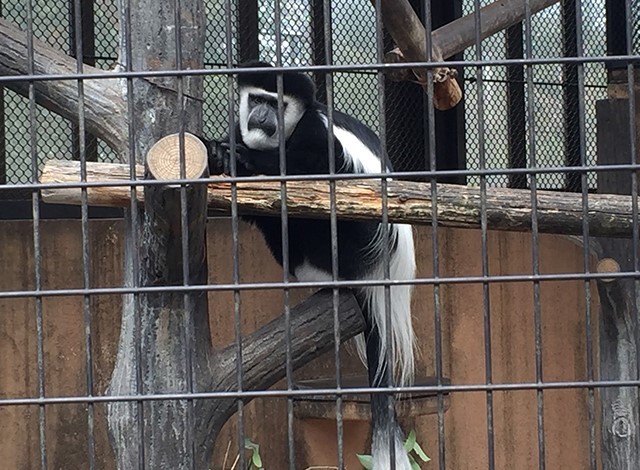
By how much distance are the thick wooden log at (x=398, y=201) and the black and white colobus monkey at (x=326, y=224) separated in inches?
21.1

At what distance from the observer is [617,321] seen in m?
3.35

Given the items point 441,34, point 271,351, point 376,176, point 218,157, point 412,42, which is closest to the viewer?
point 376,176

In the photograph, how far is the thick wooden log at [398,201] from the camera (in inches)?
87.0

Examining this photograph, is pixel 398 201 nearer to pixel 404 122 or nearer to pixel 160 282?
pixel 160 282

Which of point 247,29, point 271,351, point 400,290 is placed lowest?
point 271,351

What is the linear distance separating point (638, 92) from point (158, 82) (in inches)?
72.6

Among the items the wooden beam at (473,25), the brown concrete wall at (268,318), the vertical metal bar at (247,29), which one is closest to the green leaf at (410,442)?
the brown concrete wall at (268,318)

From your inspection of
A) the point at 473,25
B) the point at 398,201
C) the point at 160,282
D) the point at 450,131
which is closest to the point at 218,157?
the point at 160,282

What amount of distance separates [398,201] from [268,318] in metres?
1.24

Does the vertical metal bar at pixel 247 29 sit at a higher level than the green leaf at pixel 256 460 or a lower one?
higher

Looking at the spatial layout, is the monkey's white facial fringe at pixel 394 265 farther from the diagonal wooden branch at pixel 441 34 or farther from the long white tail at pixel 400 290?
the diagonal wooden branch at pixel 441 34

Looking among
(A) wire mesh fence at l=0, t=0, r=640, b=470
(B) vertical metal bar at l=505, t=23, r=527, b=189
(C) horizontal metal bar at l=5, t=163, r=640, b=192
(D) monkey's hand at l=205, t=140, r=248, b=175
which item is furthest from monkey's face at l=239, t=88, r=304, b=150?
(C) horizontal metal bar at l=5, t=163, r=640, b=192

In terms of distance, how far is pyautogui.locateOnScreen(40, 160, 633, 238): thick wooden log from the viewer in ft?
7.25

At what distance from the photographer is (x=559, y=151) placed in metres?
4.14
